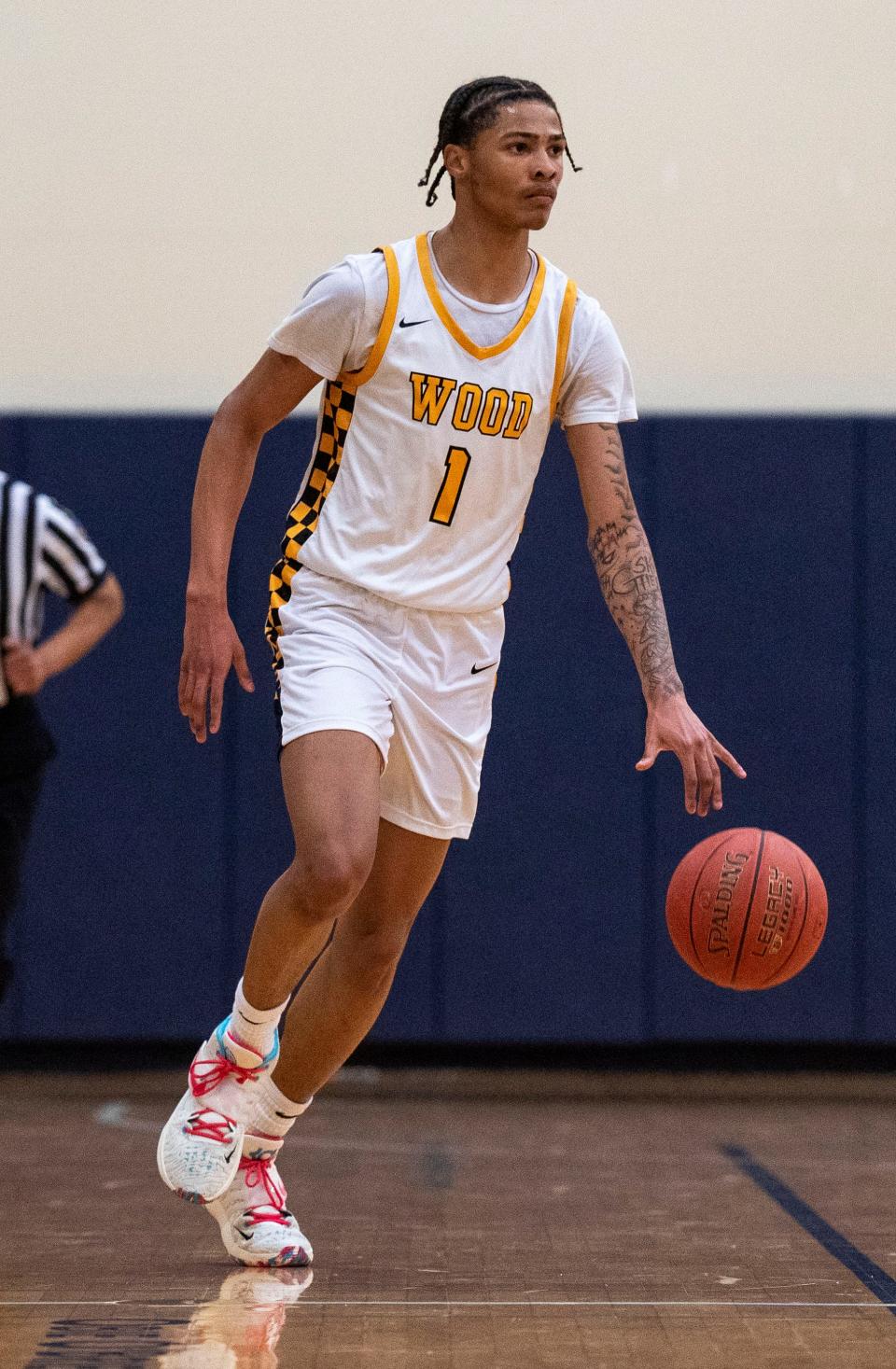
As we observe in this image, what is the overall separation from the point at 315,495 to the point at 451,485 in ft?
0.79

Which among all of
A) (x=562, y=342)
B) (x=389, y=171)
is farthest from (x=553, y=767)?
(x=562, y=342)

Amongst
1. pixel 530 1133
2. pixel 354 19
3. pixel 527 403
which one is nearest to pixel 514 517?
pixel 527 403

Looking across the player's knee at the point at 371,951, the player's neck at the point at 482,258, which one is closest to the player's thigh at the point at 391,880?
the player's knee at the point at 371,951

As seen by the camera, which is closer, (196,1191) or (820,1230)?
(196,1191)

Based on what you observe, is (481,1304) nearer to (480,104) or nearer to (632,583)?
A: (632,583)

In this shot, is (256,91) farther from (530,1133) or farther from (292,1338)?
(292,1338)

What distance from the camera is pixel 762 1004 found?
5.49m

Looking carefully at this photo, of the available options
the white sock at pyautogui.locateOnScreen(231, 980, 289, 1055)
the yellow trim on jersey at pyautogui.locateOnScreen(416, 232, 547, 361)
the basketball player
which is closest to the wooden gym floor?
the basketball player

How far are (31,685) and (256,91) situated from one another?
2.79 m

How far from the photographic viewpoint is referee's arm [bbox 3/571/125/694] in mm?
3658

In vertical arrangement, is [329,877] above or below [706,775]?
below

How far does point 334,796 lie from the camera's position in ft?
8.70

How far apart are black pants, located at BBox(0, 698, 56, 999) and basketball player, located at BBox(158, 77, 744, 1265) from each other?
993 millimetres

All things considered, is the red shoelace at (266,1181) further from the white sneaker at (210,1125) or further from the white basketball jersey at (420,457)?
the white basketball jersey at (420,457)
